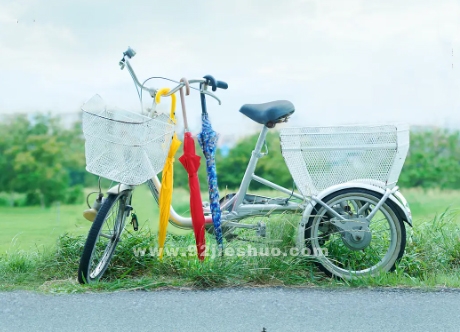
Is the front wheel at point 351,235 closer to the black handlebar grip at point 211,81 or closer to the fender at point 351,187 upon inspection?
the fender at point 351,187

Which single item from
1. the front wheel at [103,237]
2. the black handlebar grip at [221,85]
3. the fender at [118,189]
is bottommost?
the front wheel at [103,237]

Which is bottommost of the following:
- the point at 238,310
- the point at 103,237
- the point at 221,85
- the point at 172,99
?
the point at 238,310

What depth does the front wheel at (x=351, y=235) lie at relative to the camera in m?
4.60

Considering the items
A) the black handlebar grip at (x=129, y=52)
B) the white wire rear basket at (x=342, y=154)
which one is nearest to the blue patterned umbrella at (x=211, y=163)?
the white wire rear basket at (x=342, y=154)

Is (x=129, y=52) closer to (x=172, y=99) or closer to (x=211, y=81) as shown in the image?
(x=172, y=99)

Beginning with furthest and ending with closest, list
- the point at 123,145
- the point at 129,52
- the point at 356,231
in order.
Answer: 1. the point at 356,231
2. the point at 129,52
3. the point at 123,145

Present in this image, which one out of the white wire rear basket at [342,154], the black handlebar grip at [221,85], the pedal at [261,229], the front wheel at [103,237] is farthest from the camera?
the pedal at [261,229]

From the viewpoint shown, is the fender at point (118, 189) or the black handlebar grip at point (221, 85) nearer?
the fender at point (118, 189)

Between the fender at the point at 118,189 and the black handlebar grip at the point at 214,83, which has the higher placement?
the black handlebar grip at the point at 214,83

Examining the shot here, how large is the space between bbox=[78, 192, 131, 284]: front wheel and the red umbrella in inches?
18.5

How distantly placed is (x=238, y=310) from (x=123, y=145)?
52.5 inches

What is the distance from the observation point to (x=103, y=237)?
15.9ft

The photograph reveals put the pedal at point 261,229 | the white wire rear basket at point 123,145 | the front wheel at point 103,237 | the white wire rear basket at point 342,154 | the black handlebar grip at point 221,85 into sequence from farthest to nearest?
the pedal at point 261,229 → the black handlebar grip at point 221,85 → the white wire rear basket at point 342,154 → the front wheel at point 103,237 → the white wire rear basket at point 123,145

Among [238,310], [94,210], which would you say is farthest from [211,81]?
[238,310]
